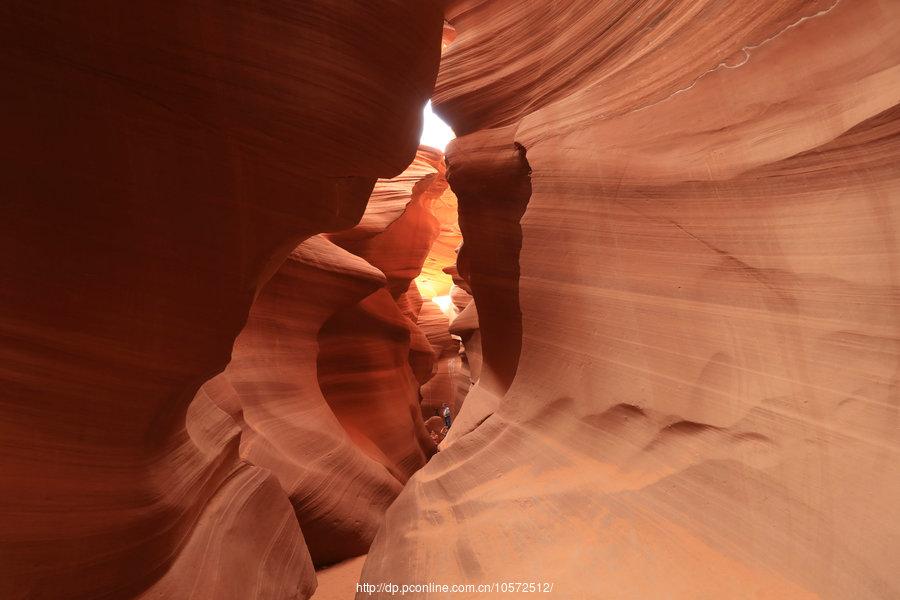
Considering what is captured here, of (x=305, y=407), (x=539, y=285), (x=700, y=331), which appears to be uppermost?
(x=539, y=285)

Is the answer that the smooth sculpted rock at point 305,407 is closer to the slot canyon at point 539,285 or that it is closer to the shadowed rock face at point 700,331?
the slot canyon at point 539,285

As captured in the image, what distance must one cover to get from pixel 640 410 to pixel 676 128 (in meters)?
1.08

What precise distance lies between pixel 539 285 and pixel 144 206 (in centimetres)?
171

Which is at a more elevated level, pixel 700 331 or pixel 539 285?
pixel 539 285

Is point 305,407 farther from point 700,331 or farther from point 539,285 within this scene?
point 700,331

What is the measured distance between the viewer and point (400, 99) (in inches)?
72.4

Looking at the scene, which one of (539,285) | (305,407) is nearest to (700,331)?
(539,285)

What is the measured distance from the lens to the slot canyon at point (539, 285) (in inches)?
52.2

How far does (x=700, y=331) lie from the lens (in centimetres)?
170

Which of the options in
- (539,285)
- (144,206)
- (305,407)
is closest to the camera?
(144,206)

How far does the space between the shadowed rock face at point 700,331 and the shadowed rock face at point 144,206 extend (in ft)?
3.04

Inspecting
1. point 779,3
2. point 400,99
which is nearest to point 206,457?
point 400,99

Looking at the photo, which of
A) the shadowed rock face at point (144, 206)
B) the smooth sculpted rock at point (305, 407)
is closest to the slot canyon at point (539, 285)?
the shadowed rock face at point (144, 206)

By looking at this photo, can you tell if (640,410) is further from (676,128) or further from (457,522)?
(676,128)
